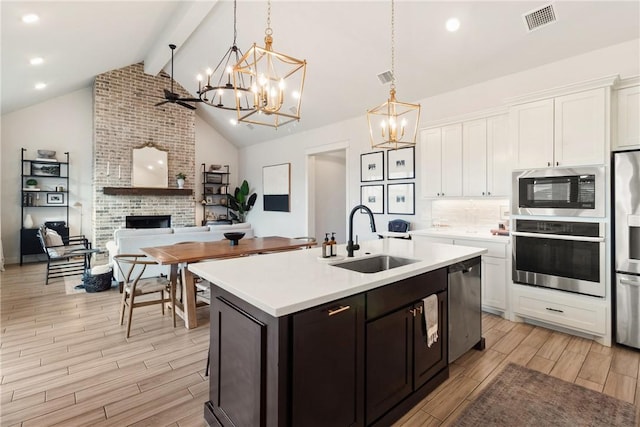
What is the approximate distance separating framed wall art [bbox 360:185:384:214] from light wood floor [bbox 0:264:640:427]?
2.55 metres

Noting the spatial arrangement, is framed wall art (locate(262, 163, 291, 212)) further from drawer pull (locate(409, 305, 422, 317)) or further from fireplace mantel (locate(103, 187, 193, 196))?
drawer pull (locate(409, 305, 422, 317))

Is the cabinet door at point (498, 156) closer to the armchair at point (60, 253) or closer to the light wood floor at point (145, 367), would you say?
the light wood floor at point (145, 367)

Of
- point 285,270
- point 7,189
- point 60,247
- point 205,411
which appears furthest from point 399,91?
point 7,189

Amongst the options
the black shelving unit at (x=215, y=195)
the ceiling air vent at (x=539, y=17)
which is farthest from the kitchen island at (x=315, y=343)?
the black shelving unit at (x=215, y=195)

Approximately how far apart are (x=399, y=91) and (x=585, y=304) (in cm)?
364

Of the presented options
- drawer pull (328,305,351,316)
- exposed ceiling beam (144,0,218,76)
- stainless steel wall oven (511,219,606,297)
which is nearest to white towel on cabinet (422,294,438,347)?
drawer pull (328,305,351,316)

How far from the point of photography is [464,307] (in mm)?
2572

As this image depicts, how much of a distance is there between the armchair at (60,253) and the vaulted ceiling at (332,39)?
2.43m

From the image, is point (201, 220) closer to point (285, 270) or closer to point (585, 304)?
point (285, 270)

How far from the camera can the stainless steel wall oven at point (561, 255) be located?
2.93 meters

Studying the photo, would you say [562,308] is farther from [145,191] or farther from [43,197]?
[43,197]

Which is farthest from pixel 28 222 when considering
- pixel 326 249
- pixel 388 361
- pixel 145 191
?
pixel 388 361

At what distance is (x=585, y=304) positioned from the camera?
2996 millimetres

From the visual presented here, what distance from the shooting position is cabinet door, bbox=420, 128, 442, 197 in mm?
4449
